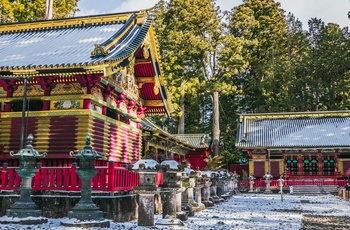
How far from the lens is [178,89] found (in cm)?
4031

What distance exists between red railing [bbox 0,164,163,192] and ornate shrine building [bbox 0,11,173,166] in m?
1.51

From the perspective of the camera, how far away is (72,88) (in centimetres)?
1326

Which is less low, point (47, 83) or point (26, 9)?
point (26, 9)

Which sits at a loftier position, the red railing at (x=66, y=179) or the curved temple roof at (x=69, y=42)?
the curved temple roof at (x=69, y=42)

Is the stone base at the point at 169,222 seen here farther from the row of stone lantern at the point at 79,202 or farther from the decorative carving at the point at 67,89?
the decorative carving at the point at 67,89

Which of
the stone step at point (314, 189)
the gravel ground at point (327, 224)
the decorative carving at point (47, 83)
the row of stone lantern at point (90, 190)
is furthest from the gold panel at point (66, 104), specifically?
the stone step at point (314, 189)

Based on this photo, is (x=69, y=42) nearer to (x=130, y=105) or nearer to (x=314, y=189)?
(x=130, y=105)

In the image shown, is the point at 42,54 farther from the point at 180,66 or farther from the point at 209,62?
the point at 209,62

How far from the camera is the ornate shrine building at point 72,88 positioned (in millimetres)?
12781

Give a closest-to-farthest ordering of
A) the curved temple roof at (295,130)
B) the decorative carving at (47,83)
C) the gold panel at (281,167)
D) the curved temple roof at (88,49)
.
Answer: the curved temple roof at (88,49)
the decorative carving at (47,83)
the gold panel at (281,167)
the curved temple roof at (295,130)

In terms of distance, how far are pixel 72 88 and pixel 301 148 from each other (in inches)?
1130

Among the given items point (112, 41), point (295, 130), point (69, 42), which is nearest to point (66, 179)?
point (112, 41)

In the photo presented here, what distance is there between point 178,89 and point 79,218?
31611mm

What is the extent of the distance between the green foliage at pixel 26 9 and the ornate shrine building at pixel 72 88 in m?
17.1
